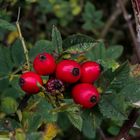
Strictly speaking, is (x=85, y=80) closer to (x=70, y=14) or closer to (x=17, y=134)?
(x=17, y=134)

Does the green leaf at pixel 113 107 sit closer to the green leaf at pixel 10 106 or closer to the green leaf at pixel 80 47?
the green leaf at pixel 80 47

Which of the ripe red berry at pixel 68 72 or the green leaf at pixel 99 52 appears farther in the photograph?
the green leaf at pixel 99 52

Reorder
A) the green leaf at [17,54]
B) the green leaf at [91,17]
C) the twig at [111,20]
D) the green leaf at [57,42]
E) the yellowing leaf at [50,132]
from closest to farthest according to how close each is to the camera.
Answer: the green leaf at [57,42], the yellowing leaf at [50,132], the green leaf at [17,54], the green leaf at [91,17], the twig at [111,20]

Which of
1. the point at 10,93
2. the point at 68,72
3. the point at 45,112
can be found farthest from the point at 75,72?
the point at 10,93

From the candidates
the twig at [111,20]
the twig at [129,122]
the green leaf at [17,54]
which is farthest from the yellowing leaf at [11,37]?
the twig at [129,122]

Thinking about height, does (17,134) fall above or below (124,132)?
above

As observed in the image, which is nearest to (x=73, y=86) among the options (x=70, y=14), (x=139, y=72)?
(x=139, y=72)

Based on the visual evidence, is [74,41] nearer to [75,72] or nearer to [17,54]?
[75,72]
